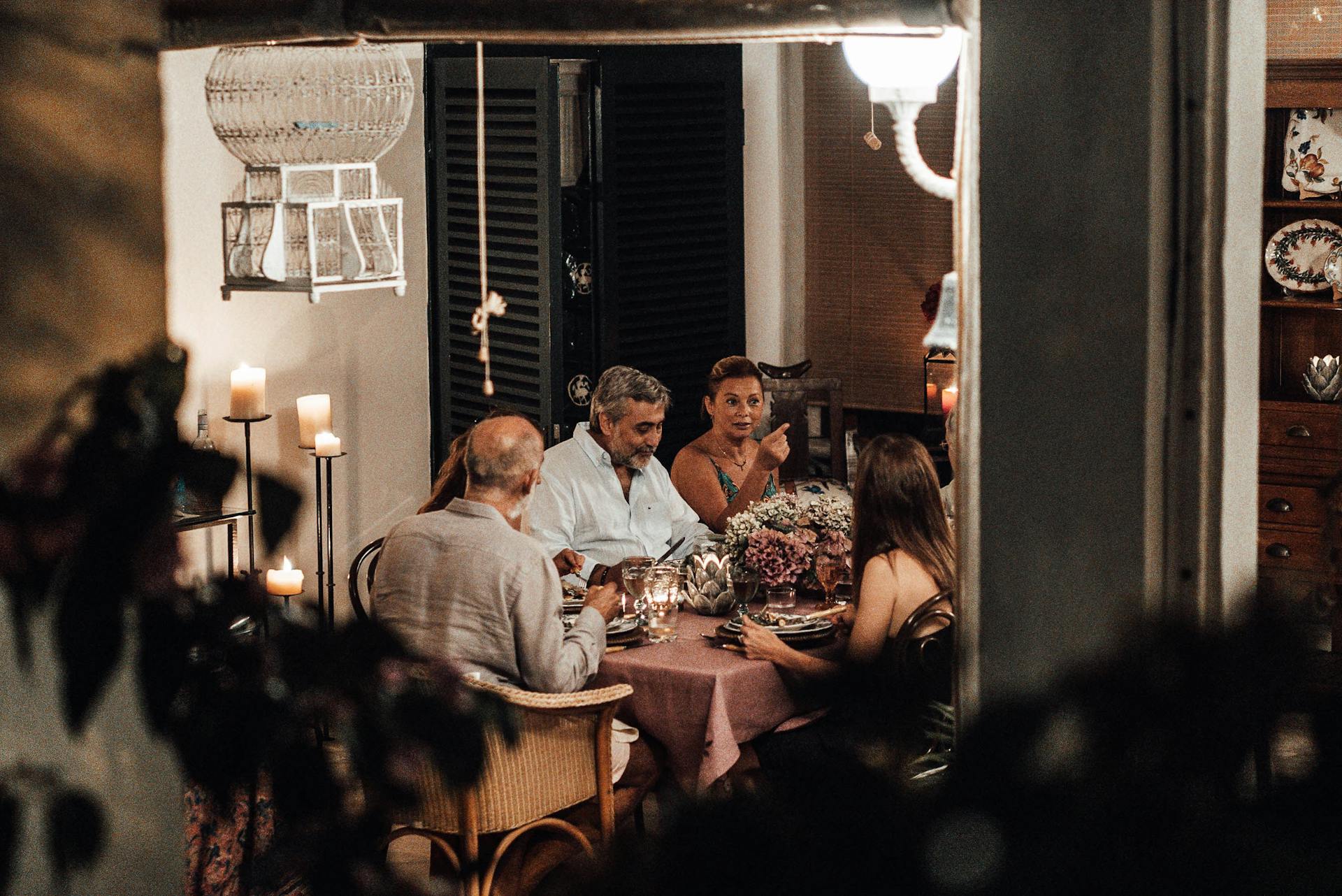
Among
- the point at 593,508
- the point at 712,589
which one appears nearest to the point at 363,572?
the point at 593,508

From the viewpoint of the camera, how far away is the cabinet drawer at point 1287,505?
5.42 m

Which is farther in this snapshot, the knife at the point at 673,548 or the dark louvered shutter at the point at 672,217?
the dark louvered shutter at the point at 672,217

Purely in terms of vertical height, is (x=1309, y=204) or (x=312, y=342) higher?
(x=1309, y=204)

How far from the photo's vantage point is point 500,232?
5387 mm

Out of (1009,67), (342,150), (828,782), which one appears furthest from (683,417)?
(828,782)

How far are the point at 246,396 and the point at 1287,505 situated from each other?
356cm

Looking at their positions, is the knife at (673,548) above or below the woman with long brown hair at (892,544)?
below

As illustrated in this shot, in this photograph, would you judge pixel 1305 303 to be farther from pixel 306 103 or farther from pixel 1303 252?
pixel 306 103

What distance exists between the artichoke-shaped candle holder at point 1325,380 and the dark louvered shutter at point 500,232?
2.67 m

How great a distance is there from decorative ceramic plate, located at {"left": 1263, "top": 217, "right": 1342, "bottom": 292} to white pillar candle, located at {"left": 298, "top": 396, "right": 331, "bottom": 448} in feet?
11.1

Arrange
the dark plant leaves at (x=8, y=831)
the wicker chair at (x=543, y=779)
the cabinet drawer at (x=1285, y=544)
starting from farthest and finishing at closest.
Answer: the cabinet drawer at (x=1285, y=544)
the wicker chair at (x=543, y=779)
the dark plant leaves at (x=8, y=831)

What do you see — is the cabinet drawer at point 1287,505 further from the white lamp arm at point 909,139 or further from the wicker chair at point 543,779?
the white lamp arm at point 909,139

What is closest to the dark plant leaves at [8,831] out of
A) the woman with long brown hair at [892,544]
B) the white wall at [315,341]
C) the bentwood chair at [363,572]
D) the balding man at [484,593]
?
the bentwood chair at [363,572]

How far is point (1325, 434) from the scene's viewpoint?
17.7 ft
